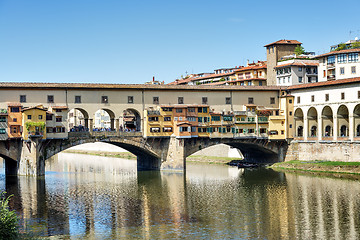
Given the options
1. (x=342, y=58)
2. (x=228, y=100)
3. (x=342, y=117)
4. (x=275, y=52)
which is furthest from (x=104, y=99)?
(x=275, y=52)

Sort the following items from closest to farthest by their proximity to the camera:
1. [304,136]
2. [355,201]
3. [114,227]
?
1. [114,227]
2. [355,201]
3. [304,136]

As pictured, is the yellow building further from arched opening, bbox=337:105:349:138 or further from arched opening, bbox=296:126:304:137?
arched opening, bbox=337:105:349:138

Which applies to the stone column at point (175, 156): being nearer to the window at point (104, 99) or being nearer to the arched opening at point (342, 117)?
the window at point (104, 99)

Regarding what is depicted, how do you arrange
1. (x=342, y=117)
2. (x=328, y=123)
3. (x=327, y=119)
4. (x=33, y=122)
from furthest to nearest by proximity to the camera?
(x=328, y=123)
(x=327, y=119)
(x=342, y=117)
(x=33, y=122)

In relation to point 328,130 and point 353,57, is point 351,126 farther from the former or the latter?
point 353,57

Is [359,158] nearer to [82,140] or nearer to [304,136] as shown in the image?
[304,136]

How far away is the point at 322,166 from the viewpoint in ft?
261

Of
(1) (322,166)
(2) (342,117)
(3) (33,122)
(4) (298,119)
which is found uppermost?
(3) (33,122)

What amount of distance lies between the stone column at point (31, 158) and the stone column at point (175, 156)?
18.0m

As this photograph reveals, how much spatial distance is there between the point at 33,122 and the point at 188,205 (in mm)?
28159

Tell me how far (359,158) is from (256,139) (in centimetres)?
1609

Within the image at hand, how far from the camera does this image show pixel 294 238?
42781mm

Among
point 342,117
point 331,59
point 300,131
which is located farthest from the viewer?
point 331,59

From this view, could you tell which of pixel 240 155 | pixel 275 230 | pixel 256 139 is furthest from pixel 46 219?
pixel 240 155
